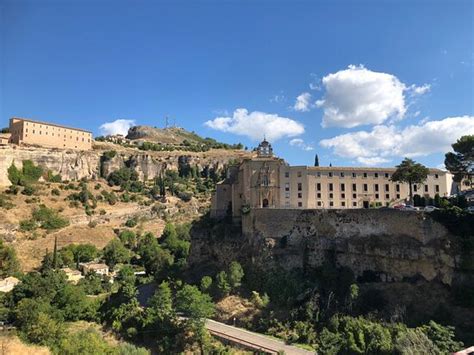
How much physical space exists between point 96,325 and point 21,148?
53.6 m

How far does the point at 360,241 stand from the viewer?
35.2 meters

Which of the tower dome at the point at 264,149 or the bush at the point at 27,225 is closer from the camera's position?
the tower dome at the point at 264,149

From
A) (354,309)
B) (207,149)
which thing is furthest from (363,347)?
(207,149)

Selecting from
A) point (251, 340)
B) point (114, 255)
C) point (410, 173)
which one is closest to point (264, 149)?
point (410, 173)

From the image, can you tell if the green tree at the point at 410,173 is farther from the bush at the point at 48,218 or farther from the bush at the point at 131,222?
the bush at the point at 48,218

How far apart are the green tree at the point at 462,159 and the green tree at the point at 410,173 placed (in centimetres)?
240

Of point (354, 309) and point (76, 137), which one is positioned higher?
point (76, 137)

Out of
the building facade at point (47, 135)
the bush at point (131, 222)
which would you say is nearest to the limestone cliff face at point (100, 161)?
the building facade at point (47, 135)

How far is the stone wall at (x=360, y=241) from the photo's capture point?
3062cm

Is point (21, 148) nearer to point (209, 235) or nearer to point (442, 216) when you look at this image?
point (209, 235)

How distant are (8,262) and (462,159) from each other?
55739mm

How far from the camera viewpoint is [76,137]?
300 ft

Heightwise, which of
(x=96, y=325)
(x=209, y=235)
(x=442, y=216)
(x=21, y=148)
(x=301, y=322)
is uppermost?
(x=21, y=148)

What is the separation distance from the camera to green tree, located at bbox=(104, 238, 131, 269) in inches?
2431
